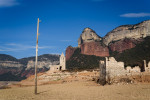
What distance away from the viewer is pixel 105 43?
155250mm

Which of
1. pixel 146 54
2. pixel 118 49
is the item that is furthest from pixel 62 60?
pixel 118 49

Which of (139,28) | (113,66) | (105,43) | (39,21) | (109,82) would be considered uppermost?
(139,28)

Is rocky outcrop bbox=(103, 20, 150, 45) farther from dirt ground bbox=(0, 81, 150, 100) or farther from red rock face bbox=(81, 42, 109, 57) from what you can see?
dirt ground bbox=(0, 81, 150, 100)

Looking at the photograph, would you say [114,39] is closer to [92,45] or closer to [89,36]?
[92,45]

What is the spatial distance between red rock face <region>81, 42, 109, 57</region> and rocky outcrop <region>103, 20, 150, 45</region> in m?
14.9

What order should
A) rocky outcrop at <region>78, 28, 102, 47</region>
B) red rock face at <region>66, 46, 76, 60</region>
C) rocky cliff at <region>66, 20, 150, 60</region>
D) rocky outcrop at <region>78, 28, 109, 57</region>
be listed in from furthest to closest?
rocky outcrop at <region>78, 28, 102, 47</region> → red rock face at <region>66, 46, 76, 60</region> → rocky outcrop at <region>78, 28, 109, 57</region> → rocky cliff at <region>66, 20, 150, 60</region>

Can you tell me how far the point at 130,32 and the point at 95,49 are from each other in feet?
106

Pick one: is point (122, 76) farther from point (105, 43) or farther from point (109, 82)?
point (105, 43)

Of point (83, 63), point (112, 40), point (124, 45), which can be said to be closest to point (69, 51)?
point (112, 40)

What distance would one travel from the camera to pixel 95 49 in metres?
138

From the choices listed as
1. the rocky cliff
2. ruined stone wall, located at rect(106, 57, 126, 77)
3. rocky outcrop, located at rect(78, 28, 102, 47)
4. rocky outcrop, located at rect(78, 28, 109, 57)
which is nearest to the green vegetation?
the rocky cliff

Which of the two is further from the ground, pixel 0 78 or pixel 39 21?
pixel 39 21

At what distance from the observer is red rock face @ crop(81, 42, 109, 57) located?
135 m

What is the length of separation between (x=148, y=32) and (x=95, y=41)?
44856 mm
